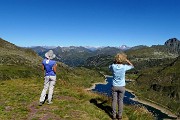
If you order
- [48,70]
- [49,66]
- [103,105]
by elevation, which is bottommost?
[103,105]

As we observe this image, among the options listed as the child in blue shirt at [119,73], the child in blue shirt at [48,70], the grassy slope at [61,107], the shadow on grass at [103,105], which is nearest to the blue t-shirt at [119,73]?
the child in blue shirt at [119,73]

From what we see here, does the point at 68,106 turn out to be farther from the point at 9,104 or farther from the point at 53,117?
the point at 9,104

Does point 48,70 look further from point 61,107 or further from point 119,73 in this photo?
point 119,73

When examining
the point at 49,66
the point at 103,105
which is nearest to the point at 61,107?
the point at 49,66

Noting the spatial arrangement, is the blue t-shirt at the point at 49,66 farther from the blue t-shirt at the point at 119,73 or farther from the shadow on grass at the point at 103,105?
the blue t-shirt at the point at 119,73

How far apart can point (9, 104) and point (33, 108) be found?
8.79 ft

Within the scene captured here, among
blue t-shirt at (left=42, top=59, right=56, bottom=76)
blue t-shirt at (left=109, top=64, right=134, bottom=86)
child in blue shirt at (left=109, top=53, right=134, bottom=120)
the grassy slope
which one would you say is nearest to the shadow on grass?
the grassy slope

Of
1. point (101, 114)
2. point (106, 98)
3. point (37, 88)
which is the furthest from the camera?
point (37, 88)

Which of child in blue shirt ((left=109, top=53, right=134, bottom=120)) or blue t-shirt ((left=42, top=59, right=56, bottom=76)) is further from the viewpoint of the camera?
blue t-shirt ((left=42, top=59, right=56, bottom=76))

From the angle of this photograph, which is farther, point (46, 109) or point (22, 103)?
point (22, 103)

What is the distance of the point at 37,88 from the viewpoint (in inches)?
1211

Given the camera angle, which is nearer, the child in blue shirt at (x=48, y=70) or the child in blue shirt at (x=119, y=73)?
the child in blue shirt at (x=119, y=73)

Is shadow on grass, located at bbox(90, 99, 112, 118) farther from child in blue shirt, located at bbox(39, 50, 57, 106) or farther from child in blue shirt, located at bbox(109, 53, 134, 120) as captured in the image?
child in blue shirt, located at bbox(39, 50, 57, 106)

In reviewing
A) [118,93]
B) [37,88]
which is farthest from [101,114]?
[37,88]
